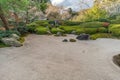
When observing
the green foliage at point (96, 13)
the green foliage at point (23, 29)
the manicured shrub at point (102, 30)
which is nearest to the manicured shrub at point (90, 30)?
the manicured shrub at point (102, 30)

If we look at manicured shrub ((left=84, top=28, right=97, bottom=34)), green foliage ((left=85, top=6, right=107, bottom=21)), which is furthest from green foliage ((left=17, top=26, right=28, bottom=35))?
green foliage ((left=85, top=6, right=107, bottom=21))

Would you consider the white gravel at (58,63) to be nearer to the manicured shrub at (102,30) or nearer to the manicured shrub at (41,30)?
the manicured shrub at (102,30)

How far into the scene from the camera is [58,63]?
11742 mm

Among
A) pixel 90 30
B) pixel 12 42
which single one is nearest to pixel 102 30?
pixel 90 30

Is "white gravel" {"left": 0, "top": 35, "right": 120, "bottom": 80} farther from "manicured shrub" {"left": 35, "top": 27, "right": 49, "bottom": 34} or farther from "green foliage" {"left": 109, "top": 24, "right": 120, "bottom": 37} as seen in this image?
"manicured shrub" {"left": 35, "top": 27, "right": 49, "bottom": 34}

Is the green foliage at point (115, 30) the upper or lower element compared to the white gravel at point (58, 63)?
upper

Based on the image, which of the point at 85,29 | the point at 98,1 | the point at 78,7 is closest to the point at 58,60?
the point at 85,29

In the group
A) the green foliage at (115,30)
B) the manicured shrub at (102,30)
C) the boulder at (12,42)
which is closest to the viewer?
the boulder at (12,42)

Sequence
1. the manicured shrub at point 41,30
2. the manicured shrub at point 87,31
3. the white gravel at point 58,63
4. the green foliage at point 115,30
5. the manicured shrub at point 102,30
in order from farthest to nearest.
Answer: the manicured shrub at point 41,30
the manicured shrub at point 102,30
the manicured shrub at point 87,31
the green foliage at point 115,30
the white gravel at point 58,63

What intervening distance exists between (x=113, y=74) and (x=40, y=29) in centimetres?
1524

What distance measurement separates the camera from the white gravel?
9.77 metres

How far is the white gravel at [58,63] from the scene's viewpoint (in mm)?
9766

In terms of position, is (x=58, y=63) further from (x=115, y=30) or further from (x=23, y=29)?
(x=23, y=29)

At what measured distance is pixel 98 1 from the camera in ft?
107
